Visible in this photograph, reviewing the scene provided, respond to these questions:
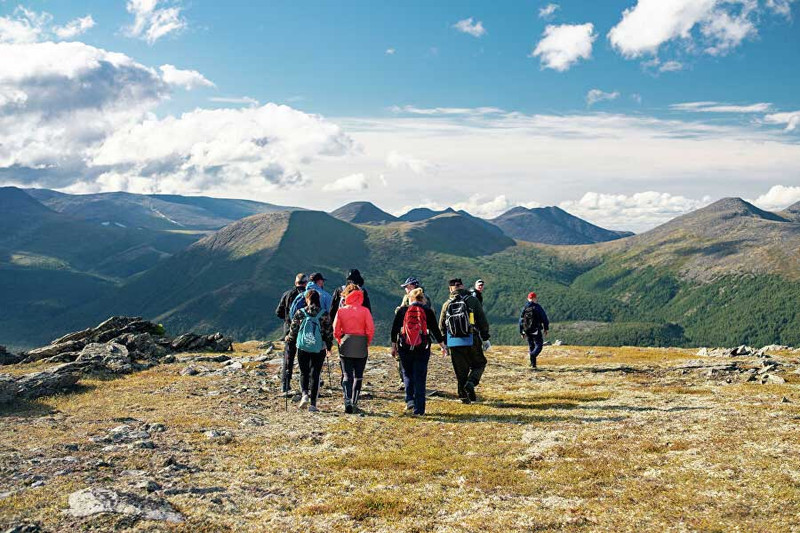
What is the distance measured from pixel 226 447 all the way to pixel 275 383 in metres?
11.2

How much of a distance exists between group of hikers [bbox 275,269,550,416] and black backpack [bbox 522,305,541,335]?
11.8 m

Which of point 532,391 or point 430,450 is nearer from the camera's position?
point 430,450

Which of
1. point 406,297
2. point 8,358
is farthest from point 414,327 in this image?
point 8,358

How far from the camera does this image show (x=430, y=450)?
542 inches

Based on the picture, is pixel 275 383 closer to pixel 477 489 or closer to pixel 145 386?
pixel 145 386

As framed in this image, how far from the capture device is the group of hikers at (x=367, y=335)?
18266 mm

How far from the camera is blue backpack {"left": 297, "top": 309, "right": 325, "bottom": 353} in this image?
18453 millimetres

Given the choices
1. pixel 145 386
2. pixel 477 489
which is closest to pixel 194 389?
pixel 145 386

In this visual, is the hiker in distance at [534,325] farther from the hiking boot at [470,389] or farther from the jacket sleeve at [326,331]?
the jacket sleeve at [326,331]

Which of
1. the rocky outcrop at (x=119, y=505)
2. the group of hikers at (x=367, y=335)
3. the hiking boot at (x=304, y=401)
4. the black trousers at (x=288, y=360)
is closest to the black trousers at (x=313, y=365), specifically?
the group of hikers at (x=367, y=335)

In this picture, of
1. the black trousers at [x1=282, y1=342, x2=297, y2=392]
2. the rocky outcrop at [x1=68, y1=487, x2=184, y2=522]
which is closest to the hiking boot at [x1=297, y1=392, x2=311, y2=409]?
the black trousers at [x1=282, y1=342, x2=297, y2=392]

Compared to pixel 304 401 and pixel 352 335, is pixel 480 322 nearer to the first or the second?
pixel 352 335

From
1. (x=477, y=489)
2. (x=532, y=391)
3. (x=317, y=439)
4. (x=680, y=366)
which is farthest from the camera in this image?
(x=680, y=366)

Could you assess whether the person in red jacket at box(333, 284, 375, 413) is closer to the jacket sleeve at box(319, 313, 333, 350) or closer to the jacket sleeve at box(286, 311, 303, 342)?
the jacket sleeve at box(319, 313, 333, 350)
